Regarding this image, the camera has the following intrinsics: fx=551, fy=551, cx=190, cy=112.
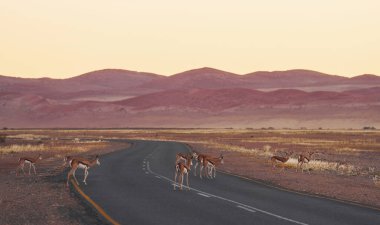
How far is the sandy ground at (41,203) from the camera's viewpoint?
619 inches

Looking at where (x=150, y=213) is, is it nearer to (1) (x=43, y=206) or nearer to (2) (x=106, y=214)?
(2) (x=106, y=214)

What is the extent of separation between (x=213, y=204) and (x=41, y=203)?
597cm

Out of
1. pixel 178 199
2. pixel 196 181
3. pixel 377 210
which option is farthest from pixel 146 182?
pixel 377 210

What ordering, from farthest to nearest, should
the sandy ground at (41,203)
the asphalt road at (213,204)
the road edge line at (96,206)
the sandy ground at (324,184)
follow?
the sandy ground at (324,184) → the sandy ground at (41,203) → the asphalt road at (213,204) → the road edge line at (96,206)

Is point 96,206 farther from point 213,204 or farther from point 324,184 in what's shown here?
point 324,184

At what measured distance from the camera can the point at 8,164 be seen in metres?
39.0

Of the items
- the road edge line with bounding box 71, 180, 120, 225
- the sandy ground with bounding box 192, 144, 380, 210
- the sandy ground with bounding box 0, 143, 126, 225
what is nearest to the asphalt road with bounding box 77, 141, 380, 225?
the road edge line with bounding box 71, 180, 120, 225

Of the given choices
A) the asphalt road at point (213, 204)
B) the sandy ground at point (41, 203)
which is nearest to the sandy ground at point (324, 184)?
the asphalt road at point (213, 204)

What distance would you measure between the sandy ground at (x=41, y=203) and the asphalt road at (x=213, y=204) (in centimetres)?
79

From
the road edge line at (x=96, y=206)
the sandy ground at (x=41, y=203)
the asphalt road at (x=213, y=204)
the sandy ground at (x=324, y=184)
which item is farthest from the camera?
the sandy ground at (x=324, y=184)

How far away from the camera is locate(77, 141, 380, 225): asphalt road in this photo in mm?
15375

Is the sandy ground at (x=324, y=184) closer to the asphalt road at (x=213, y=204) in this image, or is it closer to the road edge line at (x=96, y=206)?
the asphalt road at (x=213, y=204)

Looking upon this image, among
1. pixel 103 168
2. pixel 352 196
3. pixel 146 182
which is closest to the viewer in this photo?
pixel 352 196

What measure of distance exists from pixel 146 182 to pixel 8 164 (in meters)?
17.5
